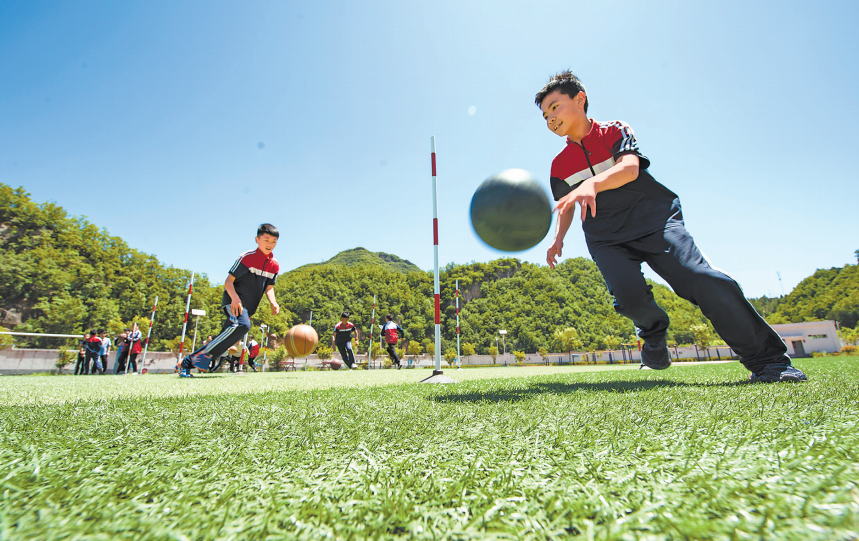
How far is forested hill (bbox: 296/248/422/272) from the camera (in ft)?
434

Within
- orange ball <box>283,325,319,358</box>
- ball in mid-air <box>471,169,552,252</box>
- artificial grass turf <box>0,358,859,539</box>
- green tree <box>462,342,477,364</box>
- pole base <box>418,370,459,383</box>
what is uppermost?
ball in mid-air <box>471,169,552,252</box>

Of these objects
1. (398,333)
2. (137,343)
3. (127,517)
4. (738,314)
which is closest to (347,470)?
(127,517)

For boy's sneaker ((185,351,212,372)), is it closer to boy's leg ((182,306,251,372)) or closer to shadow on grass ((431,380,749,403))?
boy's leg ((182,306,251,372))

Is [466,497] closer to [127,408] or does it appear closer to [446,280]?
[127,408]

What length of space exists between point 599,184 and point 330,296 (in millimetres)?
72792

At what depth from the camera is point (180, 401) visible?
2.29m

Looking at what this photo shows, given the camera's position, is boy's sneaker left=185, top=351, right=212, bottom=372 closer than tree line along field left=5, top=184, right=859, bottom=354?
Yes

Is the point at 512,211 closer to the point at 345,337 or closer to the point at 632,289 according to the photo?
the point at 632,289

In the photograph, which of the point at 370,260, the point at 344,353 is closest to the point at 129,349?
the point at 344,353

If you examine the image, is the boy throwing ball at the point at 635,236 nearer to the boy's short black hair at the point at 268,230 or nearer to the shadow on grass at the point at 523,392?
the shadow on grass at the point at 523,392

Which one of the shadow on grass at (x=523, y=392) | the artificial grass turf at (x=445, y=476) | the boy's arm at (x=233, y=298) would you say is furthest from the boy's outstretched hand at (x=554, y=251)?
the boy's arm at (x=233, y=298)

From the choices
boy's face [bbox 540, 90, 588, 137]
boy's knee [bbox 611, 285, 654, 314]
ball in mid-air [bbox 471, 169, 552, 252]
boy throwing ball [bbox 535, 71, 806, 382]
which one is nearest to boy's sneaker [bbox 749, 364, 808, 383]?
boy throwing ball [bbox 535, 71, 806, 382]

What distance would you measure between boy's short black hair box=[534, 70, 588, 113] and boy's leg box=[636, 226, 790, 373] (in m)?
1.43

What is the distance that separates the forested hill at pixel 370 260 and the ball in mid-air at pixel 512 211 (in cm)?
12620
